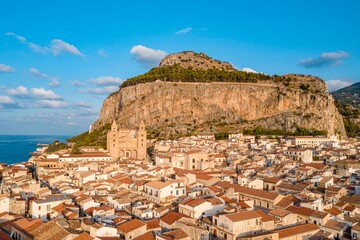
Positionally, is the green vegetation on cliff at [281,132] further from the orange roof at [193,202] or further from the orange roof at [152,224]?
the orange roof at [152,224]

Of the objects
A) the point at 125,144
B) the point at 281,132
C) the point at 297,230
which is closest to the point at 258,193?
the point at 297,230

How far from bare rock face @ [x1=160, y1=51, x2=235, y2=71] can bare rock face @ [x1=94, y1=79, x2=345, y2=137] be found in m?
34.4

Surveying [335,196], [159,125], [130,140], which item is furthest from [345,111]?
[335,196]

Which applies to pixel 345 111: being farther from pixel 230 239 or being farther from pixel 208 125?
pixel 230 239

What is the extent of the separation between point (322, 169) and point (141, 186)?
22.1 metres

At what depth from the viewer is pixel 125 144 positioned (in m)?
70.4

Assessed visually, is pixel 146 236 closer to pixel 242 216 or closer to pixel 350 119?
pixel 242 216

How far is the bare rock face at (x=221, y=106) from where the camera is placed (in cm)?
9669

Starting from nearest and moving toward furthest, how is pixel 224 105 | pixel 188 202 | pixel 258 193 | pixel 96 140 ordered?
pixel 188 202 → pixel 258 193 → pixel 96 140 → pixel 224 105

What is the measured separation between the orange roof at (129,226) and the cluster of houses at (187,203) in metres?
0.07

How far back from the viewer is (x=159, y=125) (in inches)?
3878

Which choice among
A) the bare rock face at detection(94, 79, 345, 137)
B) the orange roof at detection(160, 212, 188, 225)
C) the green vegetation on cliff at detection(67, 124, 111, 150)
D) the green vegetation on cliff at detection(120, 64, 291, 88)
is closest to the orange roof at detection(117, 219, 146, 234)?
the orange roof at detection(160, 212, 188, 225)

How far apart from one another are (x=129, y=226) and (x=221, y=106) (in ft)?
272

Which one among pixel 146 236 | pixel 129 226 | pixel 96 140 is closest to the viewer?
pixel 146 236
